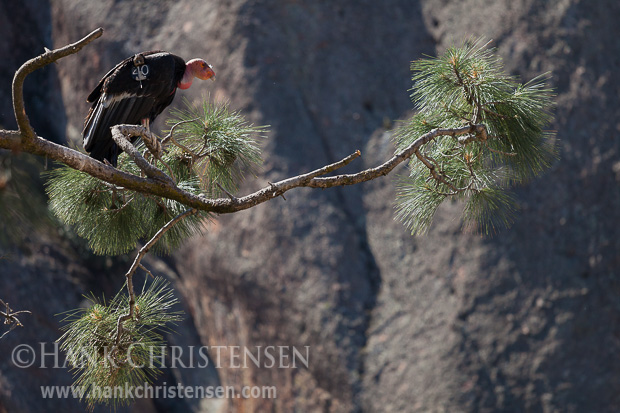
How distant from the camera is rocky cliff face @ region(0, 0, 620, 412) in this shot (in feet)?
12.1

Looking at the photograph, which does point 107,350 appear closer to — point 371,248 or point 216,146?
point 216,146

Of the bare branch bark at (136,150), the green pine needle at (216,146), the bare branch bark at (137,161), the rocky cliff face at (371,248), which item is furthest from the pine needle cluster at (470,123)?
the rocky cliff face at (371,248)

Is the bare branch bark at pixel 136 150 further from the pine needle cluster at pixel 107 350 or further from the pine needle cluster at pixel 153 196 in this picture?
the pine needle cluster at pixel 107 350

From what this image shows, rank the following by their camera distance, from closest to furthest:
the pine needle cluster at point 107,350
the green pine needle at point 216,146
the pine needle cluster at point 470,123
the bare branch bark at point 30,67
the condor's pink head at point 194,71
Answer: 1. the bare branch bark at point 30,67
2. the pine needle cluster at point 107,350
3. the pine needle cluster at point 470,123
4. the green pine needle at point 216,146
5. the condor's pink head at point 194,71

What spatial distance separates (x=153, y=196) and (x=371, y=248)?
2456mm

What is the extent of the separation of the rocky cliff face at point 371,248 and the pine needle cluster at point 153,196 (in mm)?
2052

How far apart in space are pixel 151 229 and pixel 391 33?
292 centimetres

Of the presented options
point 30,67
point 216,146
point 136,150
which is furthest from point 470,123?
point 30,67

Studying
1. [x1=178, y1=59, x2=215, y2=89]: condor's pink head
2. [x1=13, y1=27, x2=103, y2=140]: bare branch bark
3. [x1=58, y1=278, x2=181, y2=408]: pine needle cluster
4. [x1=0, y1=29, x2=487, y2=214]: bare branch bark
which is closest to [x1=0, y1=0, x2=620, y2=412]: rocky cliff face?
[x1=178, y1=59, x2=215, y2=89]: condor's pink head

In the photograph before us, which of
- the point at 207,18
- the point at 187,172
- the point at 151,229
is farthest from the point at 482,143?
the point at 207,18

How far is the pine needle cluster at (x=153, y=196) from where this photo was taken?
190cm

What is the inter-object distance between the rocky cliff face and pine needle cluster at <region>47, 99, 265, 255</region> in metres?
2.05

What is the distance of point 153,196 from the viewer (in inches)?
74.8

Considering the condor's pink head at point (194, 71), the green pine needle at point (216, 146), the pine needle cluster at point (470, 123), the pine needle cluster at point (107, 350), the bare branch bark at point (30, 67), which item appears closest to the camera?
the bare branch bark at point (30, 67)
